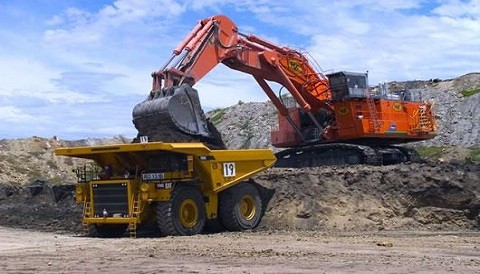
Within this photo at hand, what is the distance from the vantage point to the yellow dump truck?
1614 cm

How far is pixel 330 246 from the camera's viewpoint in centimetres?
1388

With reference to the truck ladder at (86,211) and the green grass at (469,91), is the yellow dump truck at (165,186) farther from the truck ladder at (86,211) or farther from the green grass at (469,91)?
the green grass at (469,91)

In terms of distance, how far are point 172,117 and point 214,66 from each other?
129 inches

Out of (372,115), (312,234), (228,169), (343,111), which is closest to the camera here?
(312,234)

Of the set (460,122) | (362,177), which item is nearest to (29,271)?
(362,177)

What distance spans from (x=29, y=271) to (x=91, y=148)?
21.0 ft

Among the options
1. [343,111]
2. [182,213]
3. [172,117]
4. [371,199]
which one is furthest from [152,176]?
[343,111]

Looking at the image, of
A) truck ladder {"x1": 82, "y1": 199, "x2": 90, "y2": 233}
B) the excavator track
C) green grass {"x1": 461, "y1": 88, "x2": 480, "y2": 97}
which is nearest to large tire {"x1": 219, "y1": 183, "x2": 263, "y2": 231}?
truck ladder {"x1": 82, "y1": 199, "x2": 90, "y2": 233}

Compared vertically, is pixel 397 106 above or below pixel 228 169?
above

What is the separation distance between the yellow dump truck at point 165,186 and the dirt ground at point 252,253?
23.4 inches

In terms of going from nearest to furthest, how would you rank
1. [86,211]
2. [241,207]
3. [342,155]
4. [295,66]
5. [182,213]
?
[182,213], [86,211], [241,207], [342,155], [295,66]

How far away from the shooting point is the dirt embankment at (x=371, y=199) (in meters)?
18.7

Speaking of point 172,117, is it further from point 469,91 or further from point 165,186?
point 469,91

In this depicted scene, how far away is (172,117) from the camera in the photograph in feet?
56.3
